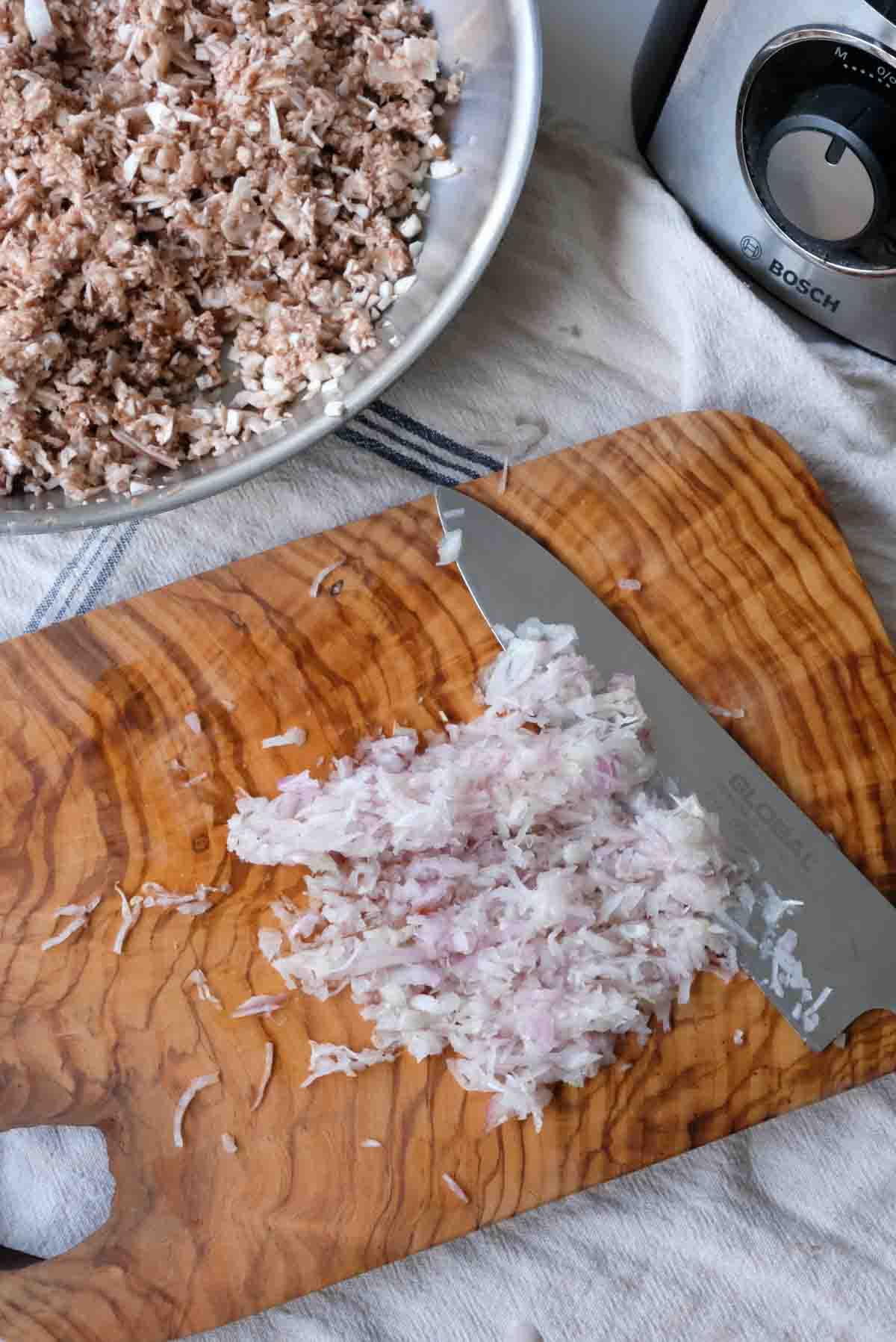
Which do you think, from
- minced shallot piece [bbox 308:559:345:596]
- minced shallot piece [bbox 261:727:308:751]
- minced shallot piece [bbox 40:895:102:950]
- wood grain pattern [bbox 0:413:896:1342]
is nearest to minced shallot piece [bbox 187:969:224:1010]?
wood grain pattern [bbox 0:413:896:1342]

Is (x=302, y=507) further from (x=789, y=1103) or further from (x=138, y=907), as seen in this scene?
(x=789, y=1103)

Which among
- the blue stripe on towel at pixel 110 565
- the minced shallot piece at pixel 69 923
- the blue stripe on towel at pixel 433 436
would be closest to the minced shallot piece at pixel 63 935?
the minced shallot piece at pixel 69 923

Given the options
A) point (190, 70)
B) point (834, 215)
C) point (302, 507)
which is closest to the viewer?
point (834, 215)

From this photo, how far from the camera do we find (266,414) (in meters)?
1.17

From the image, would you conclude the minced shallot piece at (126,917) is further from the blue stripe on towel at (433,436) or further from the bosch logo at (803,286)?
the bosch logo at (803,286)

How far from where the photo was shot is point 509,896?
1093mm

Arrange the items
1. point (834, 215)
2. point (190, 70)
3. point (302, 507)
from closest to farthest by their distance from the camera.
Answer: point (834, 215)
point (190, 70)
point (302, 507)

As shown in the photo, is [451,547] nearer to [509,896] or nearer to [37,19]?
[509,896]

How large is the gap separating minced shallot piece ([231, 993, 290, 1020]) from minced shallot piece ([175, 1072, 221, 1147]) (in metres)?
0.06

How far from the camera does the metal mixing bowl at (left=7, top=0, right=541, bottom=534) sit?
1.12m

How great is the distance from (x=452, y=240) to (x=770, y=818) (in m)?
0.66

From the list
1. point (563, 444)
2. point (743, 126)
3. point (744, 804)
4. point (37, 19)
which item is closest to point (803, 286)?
point (743, 126)

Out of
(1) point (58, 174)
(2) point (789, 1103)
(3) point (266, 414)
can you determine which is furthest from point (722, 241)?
(2) point (789, 1103)

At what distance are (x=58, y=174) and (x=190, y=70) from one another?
0.19m
